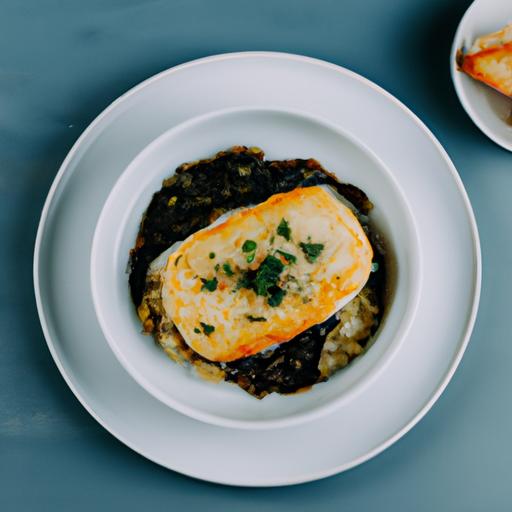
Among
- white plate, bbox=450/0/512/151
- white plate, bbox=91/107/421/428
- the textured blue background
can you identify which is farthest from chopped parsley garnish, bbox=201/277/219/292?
white plate, bbox=450/0/512/151

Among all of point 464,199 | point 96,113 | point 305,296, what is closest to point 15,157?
point 96,113

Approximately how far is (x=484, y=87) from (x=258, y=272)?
1317 mm

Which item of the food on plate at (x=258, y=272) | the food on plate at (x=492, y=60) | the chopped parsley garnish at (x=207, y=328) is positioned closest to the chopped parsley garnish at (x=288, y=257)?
the food on plate at (x=258, y=272)

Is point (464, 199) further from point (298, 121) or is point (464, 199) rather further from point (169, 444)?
point (169, 444)

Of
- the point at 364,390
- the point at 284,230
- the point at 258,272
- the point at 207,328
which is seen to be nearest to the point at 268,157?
the point at 284,230

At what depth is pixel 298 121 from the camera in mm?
2219

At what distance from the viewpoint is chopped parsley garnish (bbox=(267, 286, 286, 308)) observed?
206cm

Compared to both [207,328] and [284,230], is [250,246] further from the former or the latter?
[207,328]

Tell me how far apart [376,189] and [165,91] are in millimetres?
844

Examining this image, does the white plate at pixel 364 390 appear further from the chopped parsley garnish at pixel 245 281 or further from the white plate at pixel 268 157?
the chopped parsley garnish at pixel 245 281

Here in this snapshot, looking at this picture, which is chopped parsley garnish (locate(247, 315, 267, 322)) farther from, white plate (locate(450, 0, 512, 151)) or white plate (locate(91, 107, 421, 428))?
white plate (locate(450, 0, 512, 151))

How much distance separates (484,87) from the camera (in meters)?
2.63

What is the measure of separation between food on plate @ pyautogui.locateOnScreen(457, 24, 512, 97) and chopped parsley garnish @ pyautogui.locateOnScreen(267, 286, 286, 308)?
124 centimetres

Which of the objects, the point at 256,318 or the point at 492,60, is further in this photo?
the point at 492,60
